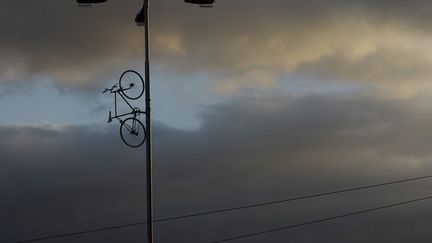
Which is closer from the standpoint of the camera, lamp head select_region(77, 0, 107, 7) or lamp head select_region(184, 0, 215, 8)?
lamp head select_region(184, 0, 215, 8)

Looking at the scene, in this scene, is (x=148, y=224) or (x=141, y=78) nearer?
(x=148, y=224)

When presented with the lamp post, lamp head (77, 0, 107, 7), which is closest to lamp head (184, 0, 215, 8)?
the lamp post

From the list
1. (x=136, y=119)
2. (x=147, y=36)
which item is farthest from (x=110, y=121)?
(x=147, y=36)

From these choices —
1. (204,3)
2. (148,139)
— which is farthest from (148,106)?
(204,3)

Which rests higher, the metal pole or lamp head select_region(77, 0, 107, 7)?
lamp head select_region(77, 0, 107, 7)

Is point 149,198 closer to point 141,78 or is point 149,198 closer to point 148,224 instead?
point 148,224

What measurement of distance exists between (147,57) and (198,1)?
3085 millimetres

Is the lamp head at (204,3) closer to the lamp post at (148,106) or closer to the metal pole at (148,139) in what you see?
the lamp post at (148,106)

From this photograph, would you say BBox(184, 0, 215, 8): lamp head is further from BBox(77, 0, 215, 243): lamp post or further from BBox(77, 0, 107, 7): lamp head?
BBox(77, 0, 107, 7): lamp head

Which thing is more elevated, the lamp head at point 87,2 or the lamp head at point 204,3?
the lamp head at point 87,2

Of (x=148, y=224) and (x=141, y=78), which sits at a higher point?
(x=141, y=78)

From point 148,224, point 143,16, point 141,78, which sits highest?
point 143,16

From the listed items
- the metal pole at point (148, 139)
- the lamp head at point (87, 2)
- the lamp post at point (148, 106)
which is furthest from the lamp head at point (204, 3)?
the lamp head at point (87, 2)

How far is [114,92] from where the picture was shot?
131 ft
